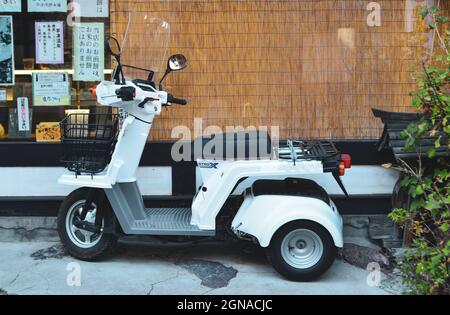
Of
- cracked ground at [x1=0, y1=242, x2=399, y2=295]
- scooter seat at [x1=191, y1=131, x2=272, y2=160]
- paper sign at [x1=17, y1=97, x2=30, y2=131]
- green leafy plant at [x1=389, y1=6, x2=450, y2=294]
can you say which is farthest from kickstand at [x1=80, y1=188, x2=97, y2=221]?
green leafy plant at [x1=389, y1=6, x2=450, y2=294]

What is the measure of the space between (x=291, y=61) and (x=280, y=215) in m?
1.99

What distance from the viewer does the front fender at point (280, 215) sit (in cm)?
484

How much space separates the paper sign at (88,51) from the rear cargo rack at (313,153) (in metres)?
2.33

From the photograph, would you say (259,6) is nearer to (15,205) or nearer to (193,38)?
(193,38)

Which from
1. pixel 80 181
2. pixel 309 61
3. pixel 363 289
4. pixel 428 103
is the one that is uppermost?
pixel 309 61

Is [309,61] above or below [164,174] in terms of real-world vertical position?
above

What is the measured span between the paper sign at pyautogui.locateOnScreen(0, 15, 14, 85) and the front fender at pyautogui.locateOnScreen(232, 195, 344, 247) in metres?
3.16

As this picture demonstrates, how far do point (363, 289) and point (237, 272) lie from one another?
1143 mm

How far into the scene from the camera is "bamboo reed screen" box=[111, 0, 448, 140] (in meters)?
6.04

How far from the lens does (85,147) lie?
5180 mm

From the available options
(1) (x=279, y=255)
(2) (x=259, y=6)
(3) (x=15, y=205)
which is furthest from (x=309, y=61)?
(3) (x=15, y=205)

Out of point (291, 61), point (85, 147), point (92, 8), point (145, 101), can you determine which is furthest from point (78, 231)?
point (291, 61)

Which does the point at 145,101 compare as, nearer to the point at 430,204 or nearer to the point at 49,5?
the point at 49,5

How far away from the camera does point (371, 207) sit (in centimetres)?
611
